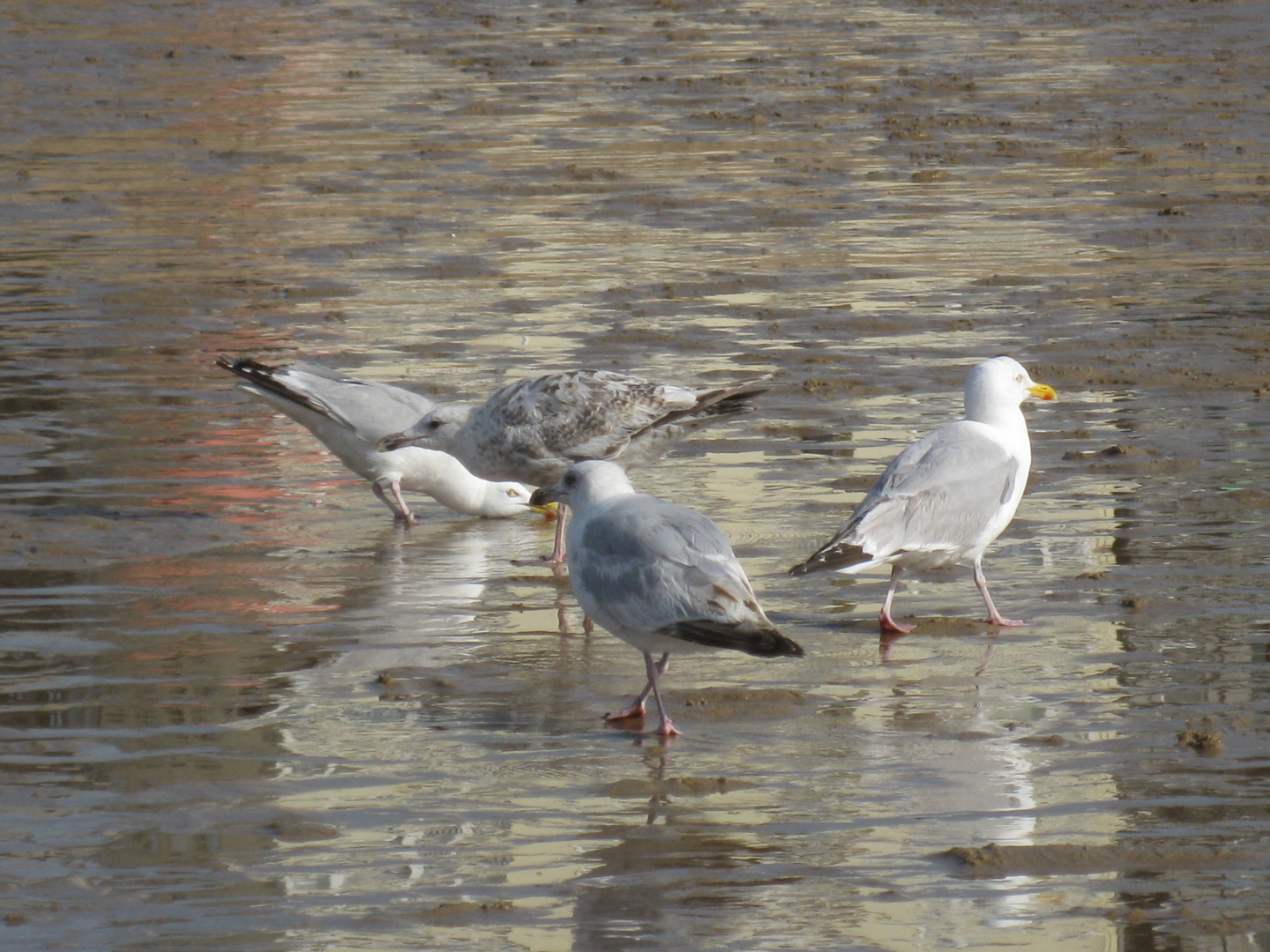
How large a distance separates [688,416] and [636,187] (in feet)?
31.3

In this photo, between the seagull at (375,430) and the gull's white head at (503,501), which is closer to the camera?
the seagull at (375,430)

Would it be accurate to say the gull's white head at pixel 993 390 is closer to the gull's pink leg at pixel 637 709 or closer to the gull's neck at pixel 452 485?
the gull's pink leg at pixel 637 709

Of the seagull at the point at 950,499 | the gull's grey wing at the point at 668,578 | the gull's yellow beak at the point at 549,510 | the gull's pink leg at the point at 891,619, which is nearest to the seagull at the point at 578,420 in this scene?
the gull's yellow beak at the point at 549,510

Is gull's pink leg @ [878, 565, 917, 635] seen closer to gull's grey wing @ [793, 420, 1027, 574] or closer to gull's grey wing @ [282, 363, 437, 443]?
gull's grey wing @ [793, 420, 1027, 574]

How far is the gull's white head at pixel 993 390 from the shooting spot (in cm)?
847

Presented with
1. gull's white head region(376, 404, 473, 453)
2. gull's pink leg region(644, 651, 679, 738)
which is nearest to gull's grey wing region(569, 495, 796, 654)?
gull's pink leg region(644, 651, 679, 738)

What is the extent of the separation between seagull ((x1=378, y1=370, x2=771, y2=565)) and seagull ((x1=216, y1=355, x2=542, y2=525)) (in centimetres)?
31

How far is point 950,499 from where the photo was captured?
7926mm

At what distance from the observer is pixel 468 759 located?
6.62 meters

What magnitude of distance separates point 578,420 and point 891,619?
227cm

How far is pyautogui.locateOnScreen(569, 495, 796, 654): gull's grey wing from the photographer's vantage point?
21.4 feet

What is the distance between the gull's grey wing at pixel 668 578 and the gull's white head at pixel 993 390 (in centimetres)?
187

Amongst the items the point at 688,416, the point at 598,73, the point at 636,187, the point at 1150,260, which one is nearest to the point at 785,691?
the point at 688,416

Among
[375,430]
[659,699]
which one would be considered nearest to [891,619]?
[659,699]
